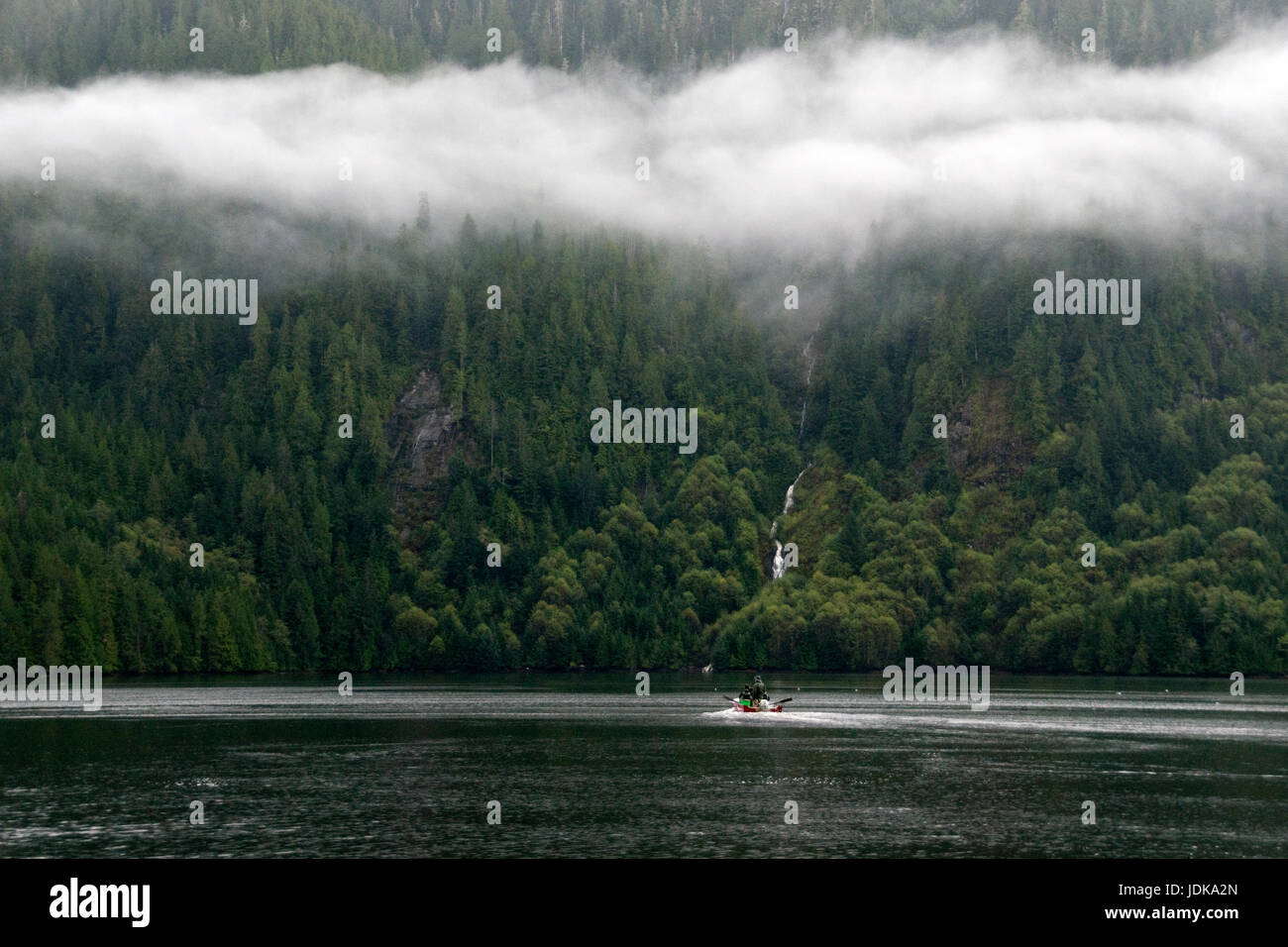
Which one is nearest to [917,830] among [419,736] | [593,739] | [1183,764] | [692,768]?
[692,768]

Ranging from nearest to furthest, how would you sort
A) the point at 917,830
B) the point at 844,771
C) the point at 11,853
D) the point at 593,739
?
the point at 11,853
the point at 917,830
the point at 844,771
the point at 593,739

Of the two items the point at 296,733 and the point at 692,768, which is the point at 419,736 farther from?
the point at 692,768

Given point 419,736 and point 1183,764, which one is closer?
point 1183,764

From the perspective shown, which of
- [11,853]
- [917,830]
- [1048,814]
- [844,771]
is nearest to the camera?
[11,853]
